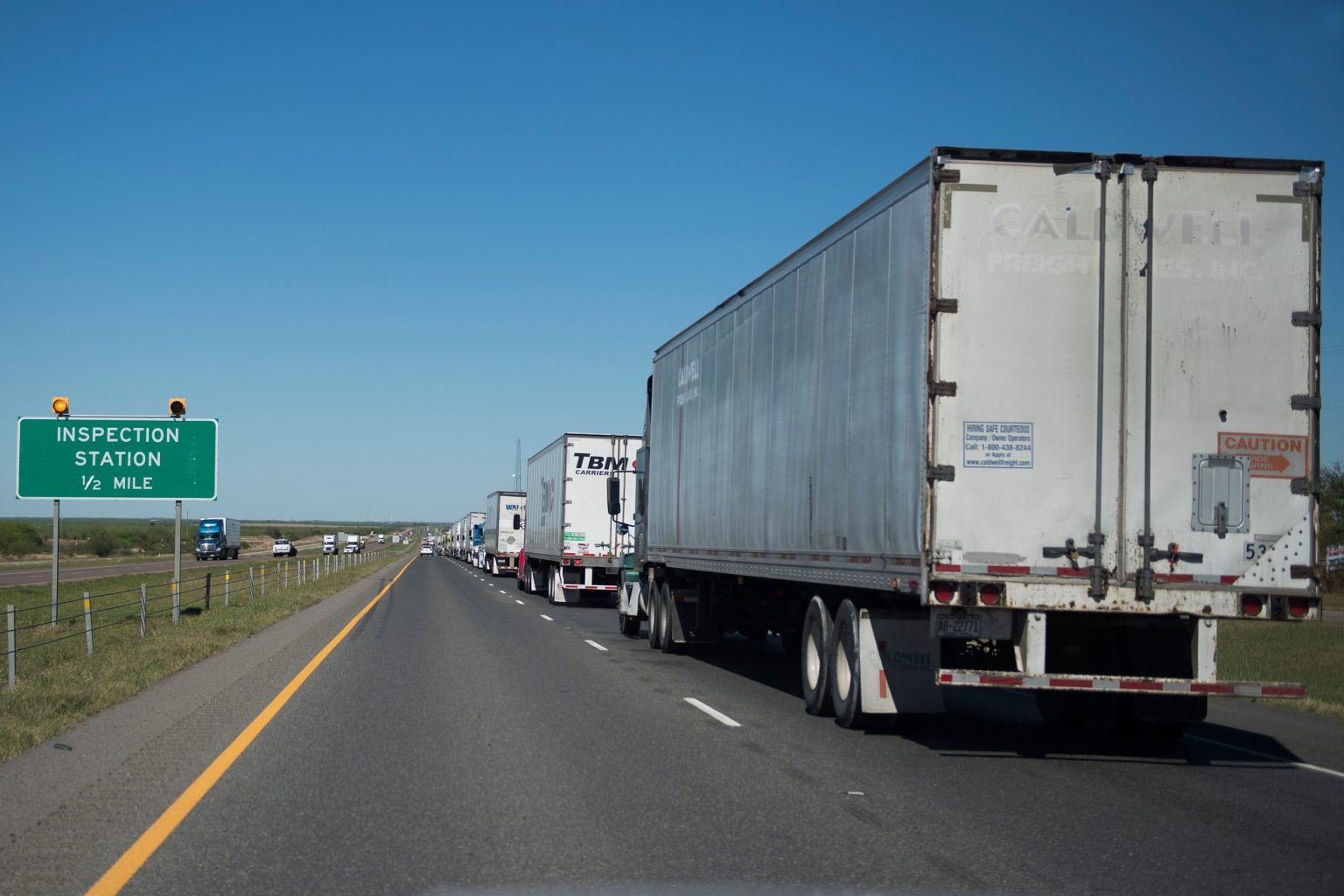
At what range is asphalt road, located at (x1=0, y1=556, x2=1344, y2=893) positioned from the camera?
628 cm

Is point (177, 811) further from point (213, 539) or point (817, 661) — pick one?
point (213, 539)

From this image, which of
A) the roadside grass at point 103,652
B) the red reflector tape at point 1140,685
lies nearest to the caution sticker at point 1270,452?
the red reflector tape at point 1140,685

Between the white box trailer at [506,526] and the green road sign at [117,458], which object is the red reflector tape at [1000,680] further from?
the white box trailer at [506,526]

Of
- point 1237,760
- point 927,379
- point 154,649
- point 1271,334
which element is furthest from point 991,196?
point 154,649

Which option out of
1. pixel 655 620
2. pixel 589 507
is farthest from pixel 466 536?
pixel 655 620

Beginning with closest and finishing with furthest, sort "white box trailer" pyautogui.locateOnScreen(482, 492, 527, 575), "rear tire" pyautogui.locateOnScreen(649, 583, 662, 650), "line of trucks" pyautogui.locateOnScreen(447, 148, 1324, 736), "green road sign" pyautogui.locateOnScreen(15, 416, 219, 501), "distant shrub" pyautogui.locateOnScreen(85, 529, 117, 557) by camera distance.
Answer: "line of trucks" pyautogui.locateOnScreen(447, 148, 1324, 736) → "rear tire" pyautogui.locateOnScreen(649, 583, 662, 650) → "green road sign" pyautogui.locateOnScreen(15, 416, 219, 501) → "white box trailer" pyautogui.locateOnScreen(482, 492, 527, 575) → "distant shrub" pyautogui.locateOnScreen(85, 529, 117, 557)

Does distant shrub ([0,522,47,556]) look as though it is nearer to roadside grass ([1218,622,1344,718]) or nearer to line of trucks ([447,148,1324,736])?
roadside grass ([1218,622,1344,718])

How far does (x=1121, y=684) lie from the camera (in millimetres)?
9453

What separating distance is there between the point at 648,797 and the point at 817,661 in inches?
180

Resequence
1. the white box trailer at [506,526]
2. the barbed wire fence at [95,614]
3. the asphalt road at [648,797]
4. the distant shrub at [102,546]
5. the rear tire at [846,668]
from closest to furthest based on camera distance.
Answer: the asphalt road at [648,797] → the rear tire at [846,668] → the barbed wire fence at [95,614] → the white box trailer at [506,526] → the distant shrub at [102,546]

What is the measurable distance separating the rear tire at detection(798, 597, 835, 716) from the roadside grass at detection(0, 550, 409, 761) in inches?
256

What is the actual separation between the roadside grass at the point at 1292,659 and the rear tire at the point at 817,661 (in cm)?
564

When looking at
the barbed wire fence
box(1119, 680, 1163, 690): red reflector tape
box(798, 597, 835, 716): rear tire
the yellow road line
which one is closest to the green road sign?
the barbed wire fence

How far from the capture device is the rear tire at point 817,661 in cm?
1203
